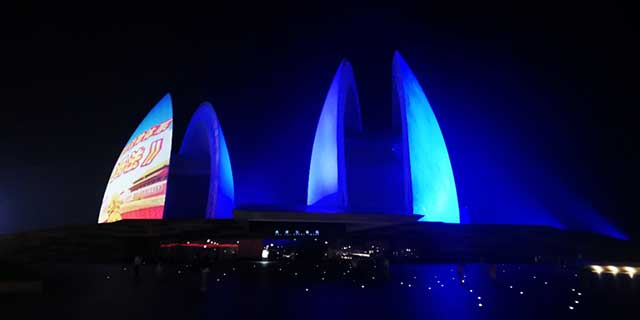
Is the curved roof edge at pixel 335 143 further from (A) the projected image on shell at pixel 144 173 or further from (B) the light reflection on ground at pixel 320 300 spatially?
(B) the light reflection on ground at pixel 320 300

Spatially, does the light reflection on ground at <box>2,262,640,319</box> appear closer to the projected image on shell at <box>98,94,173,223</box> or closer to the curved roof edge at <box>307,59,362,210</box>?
the curved roof edge at <box>307,59,362,210</box>

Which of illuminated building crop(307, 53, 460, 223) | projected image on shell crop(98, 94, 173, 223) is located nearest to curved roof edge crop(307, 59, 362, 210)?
illuminated building crop(307, 53, 460, 223)

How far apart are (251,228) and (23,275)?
46.1 ft

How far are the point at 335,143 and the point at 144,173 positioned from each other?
37.8 feet

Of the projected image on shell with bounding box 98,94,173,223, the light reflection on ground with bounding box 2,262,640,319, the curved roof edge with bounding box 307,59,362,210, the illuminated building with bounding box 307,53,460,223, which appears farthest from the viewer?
the projected image on shell with bounding box 98,94,173,223

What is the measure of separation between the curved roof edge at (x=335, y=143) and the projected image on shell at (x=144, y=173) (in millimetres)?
8849

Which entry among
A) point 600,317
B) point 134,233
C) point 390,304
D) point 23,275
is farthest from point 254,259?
point 600,317

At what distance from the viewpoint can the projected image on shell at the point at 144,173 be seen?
85.4ft

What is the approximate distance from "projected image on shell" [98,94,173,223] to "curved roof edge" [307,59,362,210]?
8.85 m

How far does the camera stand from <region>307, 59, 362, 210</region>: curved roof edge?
24.4 meters

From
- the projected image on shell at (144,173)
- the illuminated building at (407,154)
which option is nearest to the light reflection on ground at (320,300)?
the illuminated building at (407,154)

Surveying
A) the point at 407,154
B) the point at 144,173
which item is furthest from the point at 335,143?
the point at 144,173

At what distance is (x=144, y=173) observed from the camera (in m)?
27.5

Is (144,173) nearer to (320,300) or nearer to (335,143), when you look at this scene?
(335,143)
